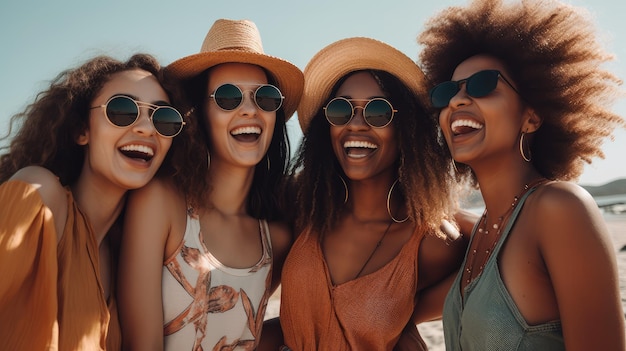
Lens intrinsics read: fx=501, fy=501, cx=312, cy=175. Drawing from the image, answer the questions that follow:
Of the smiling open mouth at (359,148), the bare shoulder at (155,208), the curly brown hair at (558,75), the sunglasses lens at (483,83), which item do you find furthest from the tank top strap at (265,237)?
the curly brown hair at (558,75)

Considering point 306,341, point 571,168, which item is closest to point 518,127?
point 571,168

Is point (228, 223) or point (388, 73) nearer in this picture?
point (228, 223)

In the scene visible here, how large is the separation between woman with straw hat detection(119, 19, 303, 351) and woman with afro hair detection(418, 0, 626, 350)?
128 centimetres

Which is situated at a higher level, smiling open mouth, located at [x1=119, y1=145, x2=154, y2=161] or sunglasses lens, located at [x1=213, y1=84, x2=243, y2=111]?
sunglasses lens, located at [x1=213, y1=84, x2=243, y2=111]

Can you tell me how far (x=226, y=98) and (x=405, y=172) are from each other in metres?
1.48

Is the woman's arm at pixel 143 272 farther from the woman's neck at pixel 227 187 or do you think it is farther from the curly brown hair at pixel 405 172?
the curly brown hair at pixel 405 172

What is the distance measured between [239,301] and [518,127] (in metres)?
2.05

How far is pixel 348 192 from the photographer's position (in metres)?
4.27

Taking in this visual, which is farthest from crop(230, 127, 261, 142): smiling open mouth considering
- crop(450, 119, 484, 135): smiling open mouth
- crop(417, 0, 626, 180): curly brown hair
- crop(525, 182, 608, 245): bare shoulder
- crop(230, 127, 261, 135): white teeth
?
crop(525, 182, 608, 245): bare shoulder

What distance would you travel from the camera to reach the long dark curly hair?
3.39 metres

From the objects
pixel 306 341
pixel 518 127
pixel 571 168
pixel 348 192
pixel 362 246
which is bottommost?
pixel 306 341

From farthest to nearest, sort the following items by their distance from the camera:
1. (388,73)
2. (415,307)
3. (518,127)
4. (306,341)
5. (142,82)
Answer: (388,73) → (415,307) → (306,341) → (142,82) → (518,127)

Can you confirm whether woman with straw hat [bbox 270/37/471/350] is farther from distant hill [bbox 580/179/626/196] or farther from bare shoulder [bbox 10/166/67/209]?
distant hill [bbox 580/179/626/196]

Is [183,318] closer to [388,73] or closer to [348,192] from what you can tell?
[348,192]
